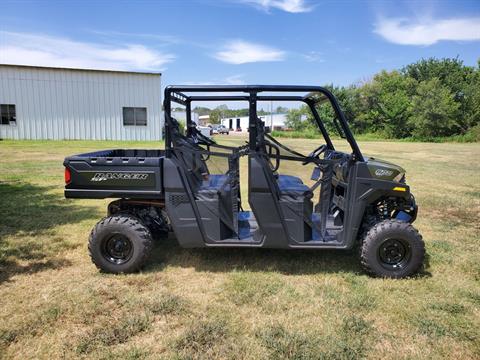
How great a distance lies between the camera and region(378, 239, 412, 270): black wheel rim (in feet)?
12.8

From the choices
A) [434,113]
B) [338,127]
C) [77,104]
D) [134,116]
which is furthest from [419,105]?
[338,127]

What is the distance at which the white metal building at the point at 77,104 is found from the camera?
2019cm

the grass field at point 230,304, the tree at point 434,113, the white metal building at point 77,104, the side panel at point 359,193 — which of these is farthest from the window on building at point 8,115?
the tree at point 434,113

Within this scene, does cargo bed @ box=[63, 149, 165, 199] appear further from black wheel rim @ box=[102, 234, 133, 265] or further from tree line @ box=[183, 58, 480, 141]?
tree line @ box=[183, 58, 480, 141]

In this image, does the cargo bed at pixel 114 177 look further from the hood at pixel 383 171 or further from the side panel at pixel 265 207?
the hood at pixel 383 171

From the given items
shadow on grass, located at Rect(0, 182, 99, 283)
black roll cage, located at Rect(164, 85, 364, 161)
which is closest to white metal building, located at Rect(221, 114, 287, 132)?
black roll cage, located at Rect(164, 85, 364, 161)

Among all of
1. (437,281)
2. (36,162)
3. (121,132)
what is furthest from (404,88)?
(437,281)

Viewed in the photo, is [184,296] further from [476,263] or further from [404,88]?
[404,88]

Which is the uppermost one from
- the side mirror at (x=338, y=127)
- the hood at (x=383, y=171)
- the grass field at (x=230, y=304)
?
the side mirror at (x=338, y=127)

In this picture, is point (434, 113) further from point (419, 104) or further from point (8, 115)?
point (8, 115)

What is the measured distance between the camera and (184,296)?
11.7ft

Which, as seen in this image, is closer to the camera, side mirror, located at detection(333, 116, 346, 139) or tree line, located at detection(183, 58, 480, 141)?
side mirror, located at detection(333, 116, 346, 139)

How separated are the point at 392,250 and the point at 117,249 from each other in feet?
9.30

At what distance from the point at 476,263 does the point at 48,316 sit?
4472 millimetres
